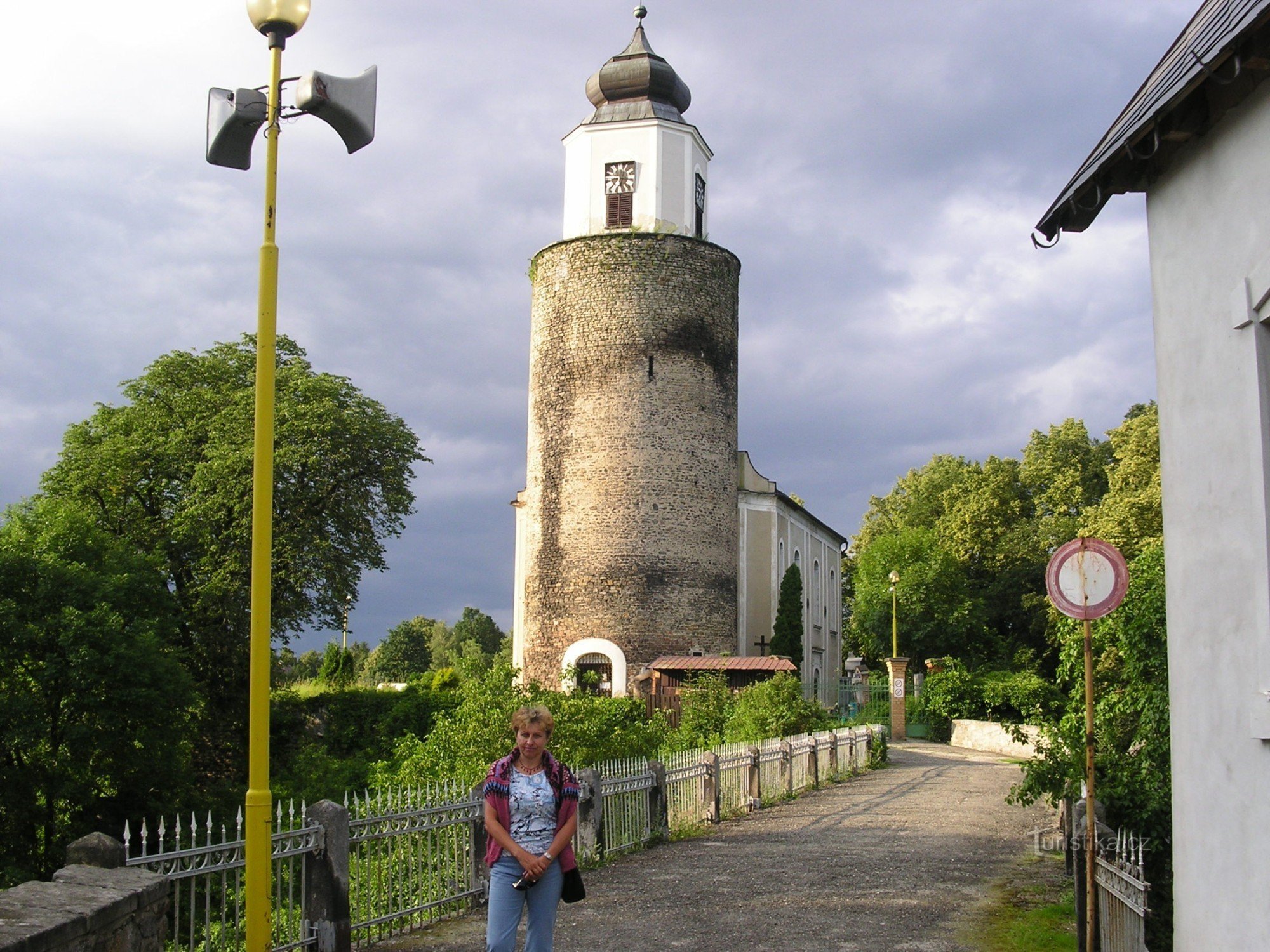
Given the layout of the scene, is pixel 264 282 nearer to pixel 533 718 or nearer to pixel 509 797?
pixel 533 718

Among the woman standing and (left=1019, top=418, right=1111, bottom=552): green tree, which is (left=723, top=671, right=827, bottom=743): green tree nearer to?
the woman standing

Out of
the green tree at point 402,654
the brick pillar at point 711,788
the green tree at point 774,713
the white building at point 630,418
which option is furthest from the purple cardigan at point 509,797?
the green tree at point 402,654

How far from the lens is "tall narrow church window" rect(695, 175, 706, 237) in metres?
41.4

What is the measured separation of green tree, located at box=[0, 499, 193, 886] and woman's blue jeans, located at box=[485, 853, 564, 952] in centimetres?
1900

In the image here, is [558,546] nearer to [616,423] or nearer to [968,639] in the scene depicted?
[616,423]

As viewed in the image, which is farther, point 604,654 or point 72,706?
point 604,654

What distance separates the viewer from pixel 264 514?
7141 millimetres

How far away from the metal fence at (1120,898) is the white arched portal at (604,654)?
92.0 feet

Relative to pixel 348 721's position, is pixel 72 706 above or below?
above

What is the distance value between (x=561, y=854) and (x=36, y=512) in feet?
79.6

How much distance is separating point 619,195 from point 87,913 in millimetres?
36002

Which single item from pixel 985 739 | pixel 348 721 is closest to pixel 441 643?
pixel 348 721

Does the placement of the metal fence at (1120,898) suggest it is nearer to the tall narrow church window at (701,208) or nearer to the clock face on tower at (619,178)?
the clock face on tower at (619,178)

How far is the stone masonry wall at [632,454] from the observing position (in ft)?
122
